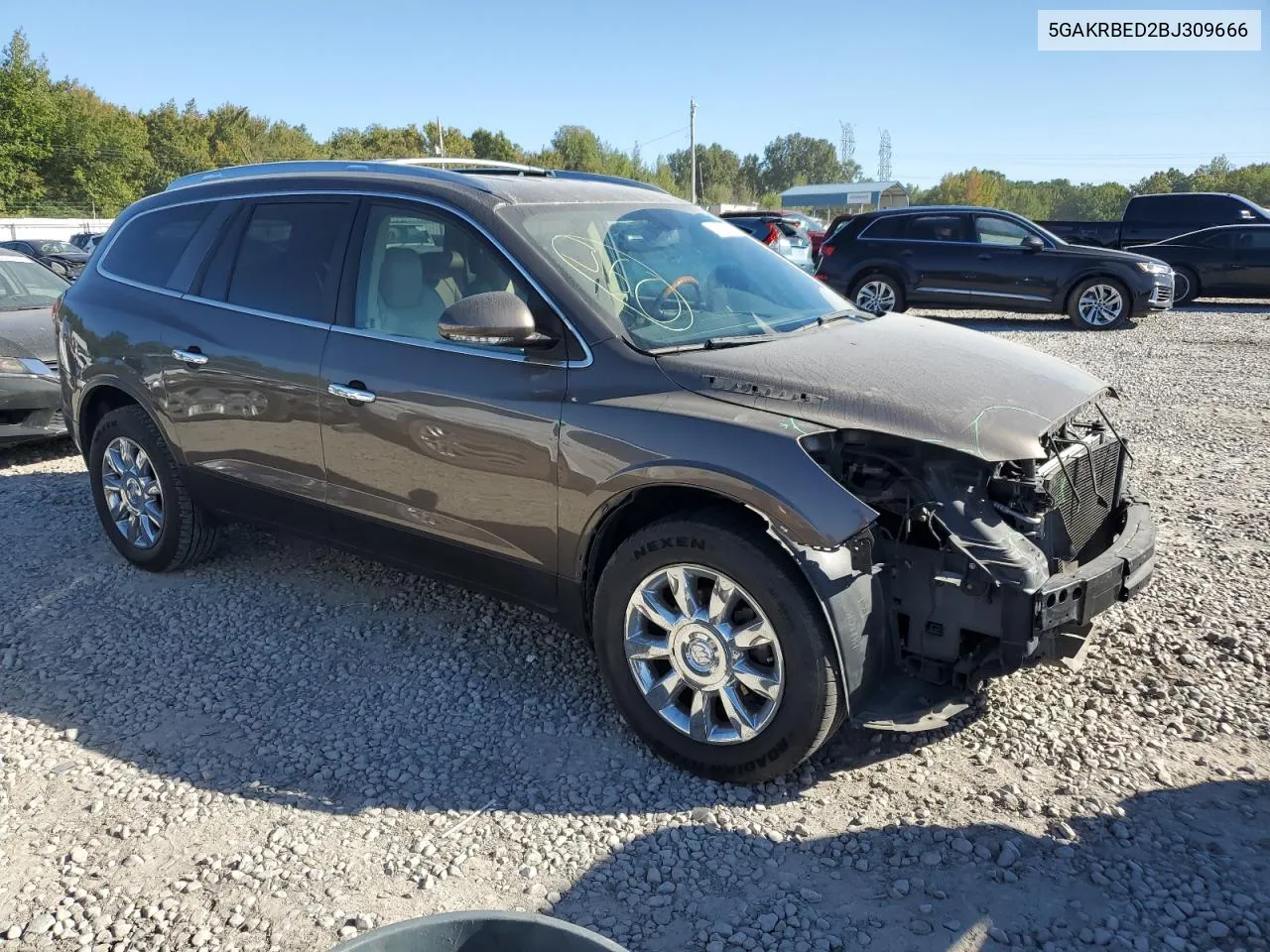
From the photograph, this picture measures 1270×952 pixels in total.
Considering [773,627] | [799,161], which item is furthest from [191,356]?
[799,161]

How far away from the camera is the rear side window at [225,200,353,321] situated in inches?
162

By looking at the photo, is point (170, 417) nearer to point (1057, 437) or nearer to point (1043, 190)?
point (1057, 437)

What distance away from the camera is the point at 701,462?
10.0 feet

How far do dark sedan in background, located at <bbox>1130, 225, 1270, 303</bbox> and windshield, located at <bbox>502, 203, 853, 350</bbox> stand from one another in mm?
14373

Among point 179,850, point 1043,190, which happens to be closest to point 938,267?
point 179,850

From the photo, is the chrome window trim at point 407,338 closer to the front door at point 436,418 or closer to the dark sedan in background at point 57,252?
the front door at point 436,418

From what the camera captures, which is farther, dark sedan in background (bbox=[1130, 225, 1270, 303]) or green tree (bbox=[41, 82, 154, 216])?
green tree (bbox=[41, 82, 154, 216])

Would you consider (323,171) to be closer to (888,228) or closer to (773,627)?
(773,627)

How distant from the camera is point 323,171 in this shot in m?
4.39

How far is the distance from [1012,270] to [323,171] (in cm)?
1155

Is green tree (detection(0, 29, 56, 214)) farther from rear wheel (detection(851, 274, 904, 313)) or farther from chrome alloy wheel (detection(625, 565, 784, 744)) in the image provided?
chrome alloy wheel (detection(625, 565, 784, 744))

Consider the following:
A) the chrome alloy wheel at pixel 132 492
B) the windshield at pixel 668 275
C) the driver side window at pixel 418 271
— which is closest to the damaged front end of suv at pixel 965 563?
the windshield at pixel 668 275

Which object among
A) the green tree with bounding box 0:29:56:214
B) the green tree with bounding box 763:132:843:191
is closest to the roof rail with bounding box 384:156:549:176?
the green tree with bounding box 0:29:56:214

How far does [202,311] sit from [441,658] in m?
1.98
